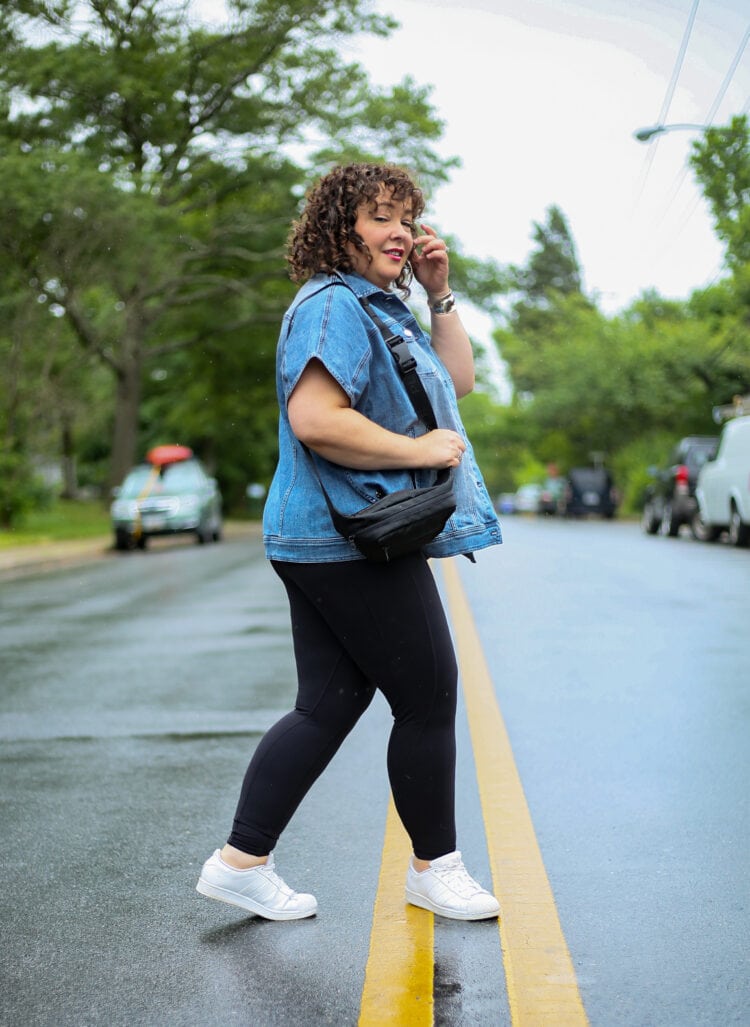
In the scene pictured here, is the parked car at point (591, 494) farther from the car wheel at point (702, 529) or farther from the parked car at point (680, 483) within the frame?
A: the car wheel at point (702, 529)

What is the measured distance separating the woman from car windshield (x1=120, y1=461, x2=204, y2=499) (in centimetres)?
2064

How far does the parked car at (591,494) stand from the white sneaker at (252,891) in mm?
40890

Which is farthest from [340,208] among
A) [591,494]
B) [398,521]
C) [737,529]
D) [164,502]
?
[591,494]

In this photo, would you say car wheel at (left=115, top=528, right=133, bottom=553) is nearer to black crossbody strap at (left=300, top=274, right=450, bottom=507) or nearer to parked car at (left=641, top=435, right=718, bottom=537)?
parked car at (left=641, top=435, right=718, bottom=537)

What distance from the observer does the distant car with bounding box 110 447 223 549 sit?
2345 cm

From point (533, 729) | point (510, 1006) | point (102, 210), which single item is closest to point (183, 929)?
point (510, 1006)

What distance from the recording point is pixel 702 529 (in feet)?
74.5

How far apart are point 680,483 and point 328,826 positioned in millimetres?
20459

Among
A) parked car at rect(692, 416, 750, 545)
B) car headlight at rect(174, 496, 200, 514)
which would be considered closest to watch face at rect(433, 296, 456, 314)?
parked car at rect(692, 416, 750, 545)

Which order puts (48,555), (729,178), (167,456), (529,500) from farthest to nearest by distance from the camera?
(529,500), (167,456), (729,178), (48,555)

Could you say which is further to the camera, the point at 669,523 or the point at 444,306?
the point at 669,523

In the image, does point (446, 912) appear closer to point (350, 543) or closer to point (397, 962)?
point (397, 962)

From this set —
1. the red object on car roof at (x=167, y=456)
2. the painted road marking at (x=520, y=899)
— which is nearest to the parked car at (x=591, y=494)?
the red object on car roof at (x=167, y=456)

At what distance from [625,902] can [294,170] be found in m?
28.7
